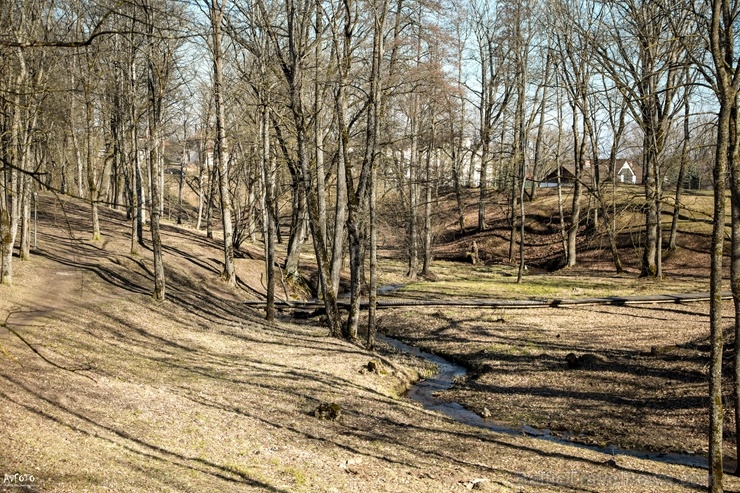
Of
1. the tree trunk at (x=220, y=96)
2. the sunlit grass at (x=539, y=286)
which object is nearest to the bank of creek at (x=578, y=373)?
the sunlit grass at (x=539, y=286)

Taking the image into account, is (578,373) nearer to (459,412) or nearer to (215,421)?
(459,412)

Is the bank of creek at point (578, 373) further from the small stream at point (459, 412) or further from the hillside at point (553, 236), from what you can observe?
the hillside at point (553, 236)

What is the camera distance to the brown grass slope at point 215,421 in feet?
25.3

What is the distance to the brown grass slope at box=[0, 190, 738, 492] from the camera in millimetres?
7707

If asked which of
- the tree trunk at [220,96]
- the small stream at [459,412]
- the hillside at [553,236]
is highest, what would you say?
the tree trunk at [220,96]

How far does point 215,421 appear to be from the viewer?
406 inches

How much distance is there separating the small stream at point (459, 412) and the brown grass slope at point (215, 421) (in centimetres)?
61

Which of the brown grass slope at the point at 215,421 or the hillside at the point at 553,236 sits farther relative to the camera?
the hillside at the point at 553,236

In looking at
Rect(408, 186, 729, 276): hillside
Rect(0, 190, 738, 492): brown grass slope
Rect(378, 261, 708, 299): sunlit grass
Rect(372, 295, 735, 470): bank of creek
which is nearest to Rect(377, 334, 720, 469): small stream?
Rect(372, 295, 735, 470): bank of creek

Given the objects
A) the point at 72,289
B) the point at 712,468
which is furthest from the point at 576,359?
the point at 72,289

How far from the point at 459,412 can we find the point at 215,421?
5821mm

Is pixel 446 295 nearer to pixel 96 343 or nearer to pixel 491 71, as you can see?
pixel 96 343

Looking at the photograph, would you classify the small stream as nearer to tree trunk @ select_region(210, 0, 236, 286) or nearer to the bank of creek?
the bank of creek

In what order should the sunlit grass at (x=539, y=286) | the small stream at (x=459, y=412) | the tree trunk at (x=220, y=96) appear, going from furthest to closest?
the sunlit grass at (x=539, y=286) → the tree trunk at (x=220, y=96) → the small stream at (x=459, y=412)
